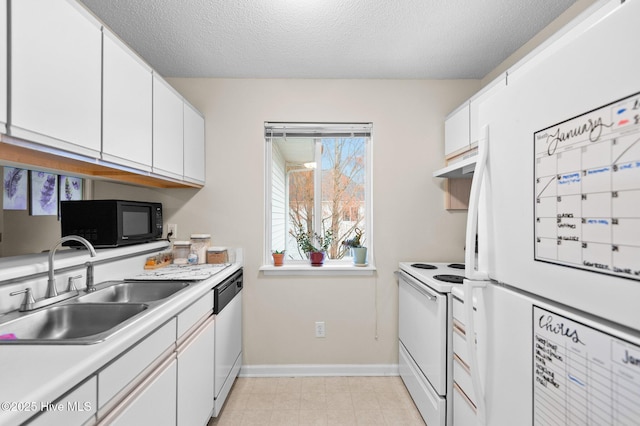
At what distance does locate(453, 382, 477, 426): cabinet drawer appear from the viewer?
1422mm

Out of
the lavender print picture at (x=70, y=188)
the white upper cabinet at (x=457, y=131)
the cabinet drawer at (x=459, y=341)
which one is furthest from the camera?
the white upper cabinet at (x=457, y=131)

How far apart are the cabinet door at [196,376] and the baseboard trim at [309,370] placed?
2.32ft

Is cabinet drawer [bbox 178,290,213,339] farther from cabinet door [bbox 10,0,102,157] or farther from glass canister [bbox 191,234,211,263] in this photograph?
cabinet door [bbox 10,0,102,157]

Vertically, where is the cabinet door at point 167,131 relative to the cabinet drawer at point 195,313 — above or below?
above

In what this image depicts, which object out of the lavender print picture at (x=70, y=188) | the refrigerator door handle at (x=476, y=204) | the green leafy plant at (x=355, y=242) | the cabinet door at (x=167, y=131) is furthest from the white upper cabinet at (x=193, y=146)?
the refrigerator door handle at (x=476, y=204)

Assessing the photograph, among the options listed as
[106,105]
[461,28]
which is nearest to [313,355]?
[106,105]

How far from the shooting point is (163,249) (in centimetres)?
239

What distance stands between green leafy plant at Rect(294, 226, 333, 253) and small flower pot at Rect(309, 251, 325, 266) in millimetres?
79

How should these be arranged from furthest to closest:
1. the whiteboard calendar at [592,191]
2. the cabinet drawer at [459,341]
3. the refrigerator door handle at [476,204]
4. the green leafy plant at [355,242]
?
the green leafy plant at [355,242] → the cabinet drawer at [459,341] → the refrigerator door handle at [476,204] → the whiteboard calendar at [592,191]

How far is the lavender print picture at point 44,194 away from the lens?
158cm

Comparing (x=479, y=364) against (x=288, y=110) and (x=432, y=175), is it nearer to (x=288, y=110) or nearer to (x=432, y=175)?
(x=432, y=175)

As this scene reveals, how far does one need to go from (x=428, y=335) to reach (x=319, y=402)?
0.94 m

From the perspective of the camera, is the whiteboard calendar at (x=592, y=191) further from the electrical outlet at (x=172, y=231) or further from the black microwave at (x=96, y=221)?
the electrical outlet at (x=172, y=231)

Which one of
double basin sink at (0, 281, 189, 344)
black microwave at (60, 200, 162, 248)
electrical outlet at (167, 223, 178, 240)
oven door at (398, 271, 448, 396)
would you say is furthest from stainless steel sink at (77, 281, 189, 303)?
oven door at (398, 271, 448, 396)
